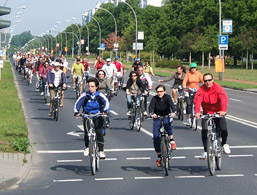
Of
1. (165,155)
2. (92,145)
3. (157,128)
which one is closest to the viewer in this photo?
(165,155)

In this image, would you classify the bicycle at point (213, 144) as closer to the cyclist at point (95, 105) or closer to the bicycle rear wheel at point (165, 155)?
the bicycle rear wheel at point (165, 155)

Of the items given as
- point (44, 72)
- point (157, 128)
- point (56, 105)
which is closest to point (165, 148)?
point (157, 128)

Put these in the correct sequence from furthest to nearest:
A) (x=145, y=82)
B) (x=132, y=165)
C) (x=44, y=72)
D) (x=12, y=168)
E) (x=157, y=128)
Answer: (x=44, y=72), (x=145, y=82), (x=132, y=165), (x=157, y=128), (x=12, y=168)

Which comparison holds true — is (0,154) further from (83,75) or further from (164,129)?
Result: (83,75)

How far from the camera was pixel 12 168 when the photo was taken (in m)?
11.4

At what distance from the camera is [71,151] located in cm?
1409

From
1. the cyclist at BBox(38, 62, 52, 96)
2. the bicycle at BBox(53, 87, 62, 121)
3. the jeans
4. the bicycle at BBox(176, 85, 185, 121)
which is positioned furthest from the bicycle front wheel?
the cyclist at BBox(38, 62, 52, 96)

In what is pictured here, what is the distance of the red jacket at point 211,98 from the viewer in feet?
36.6

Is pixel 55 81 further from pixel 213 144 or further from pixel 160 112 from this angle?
pixel 213 144

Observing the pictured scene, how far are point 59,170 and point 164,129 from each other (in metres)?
1.88

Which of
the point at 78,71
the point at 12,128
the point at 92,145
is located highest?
the point at 78,71

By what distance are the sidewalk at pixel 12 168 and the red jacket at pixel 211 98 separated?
3.02 meters

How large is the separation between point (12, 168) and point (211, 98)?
11.3 feet

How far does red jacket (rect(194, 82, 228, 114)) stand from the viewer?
36.6 feet
